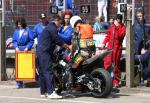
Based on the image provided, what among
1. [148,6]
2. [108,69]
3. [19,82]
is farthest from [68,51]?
[148,6]

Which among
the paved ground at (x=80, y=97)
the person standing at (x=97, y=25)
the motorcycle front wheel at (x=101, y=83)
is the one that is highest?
the person standing at (x=97, y=25)

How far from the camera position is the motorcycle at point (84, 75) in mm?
13391

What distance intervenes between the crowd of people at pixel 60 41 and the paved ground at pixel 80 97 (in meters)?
0.36

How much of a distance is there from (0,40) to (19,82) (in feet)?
4.91

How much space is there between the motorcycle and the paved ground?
9.8 inches

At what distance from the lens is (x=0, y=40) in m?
16.6

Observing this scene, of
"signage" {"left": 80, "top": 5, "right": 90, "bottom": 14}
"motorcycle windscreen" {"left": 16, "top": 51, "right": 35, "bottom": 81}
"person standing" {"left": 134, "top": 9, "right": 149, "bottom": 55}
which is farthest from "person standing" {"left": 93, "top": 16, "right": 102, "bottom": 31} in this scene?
"motorcycle windscreen" {"left": 16, "top": 51, "right": 35, "bottom": 81}

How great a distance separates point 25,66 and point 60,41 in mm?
2489

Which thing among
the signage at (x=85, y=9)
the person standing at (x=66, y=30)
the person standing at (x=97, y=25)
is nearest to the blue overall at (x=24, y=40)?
the person standing at (x=66, y=30)

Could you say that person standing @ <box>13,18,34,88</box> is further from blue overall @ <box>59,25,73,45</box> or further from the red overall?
the red overall

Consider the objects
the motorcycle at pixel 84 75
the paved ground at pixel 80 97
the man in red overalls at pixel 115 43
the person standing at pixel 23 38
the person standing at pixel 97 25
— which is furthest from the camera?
the person standing at pixel 97 25

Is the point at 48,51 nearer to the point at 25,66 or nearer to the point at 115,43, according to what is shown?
the point at 115,43

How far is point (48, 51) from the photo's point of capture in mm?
13539

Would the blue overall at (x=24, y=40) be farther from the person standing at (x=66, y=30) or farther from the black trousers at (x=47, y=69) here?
the black trousers at (x=47, y=69)
